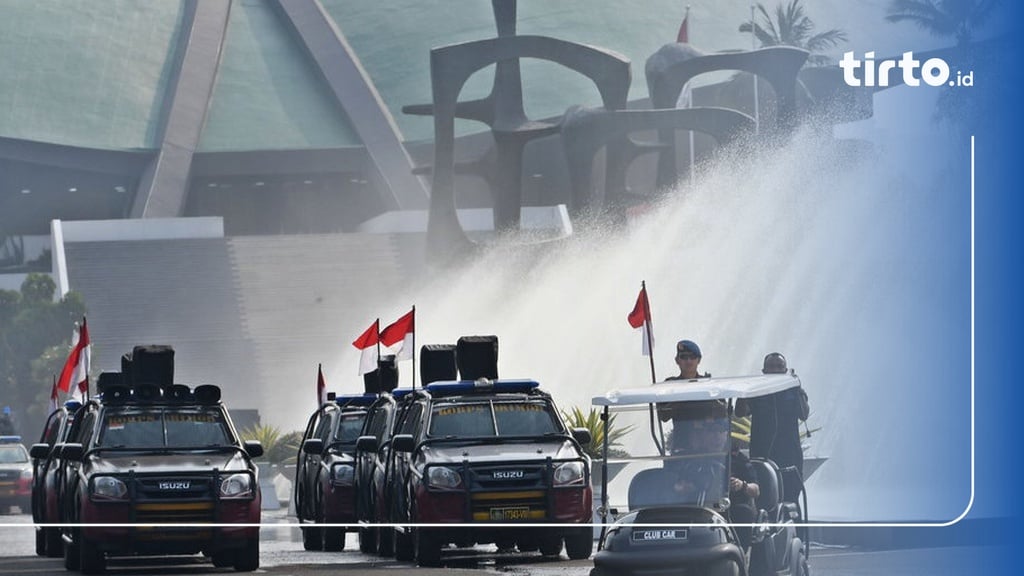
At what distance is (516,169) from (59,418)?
28.9 m

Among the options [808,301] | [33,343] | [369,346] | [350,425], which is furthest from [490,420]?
[33,343]

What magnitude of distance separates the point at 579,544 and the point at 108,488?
14.0ft

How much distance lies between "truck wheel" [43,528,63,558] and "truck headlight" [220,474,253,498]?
15.2ft

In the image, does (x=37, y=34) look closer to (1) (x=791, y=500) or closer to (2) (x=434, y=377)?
(2) (x=434, y=377)

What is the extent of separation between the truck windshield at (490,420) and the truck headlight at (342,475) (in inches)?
116

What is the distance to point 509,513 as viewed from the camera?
18.4m

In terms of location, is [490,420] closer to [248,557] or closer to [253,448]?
[253,448]

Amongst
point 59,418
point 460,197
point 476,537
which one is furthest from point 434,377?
point 460,197

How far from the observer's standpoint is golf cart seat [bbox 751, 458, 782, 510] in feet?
44.7

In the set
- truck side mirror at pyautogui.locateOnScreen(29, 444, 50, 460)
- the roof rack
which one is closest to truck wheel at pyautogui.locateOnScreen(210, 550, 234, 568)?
truck side mirror at pyautogui.locateOnScreen(29, 444, 50, 460)

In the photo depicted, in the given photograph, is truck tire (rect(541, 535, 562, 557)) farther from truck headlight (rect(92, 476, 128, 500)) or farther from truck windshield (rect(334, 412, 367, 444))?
truck windshield (rect(334, 412, 367, 444))

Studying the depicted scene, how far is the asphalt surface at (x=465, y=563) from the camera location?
623 inches

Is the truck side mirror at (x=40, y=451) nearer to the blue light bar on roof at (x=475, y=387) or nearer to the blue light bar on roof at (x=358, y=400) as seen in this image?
the blue light bar on roof at (x=475, y=387)

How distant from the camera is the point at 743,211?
4203 centimetres
